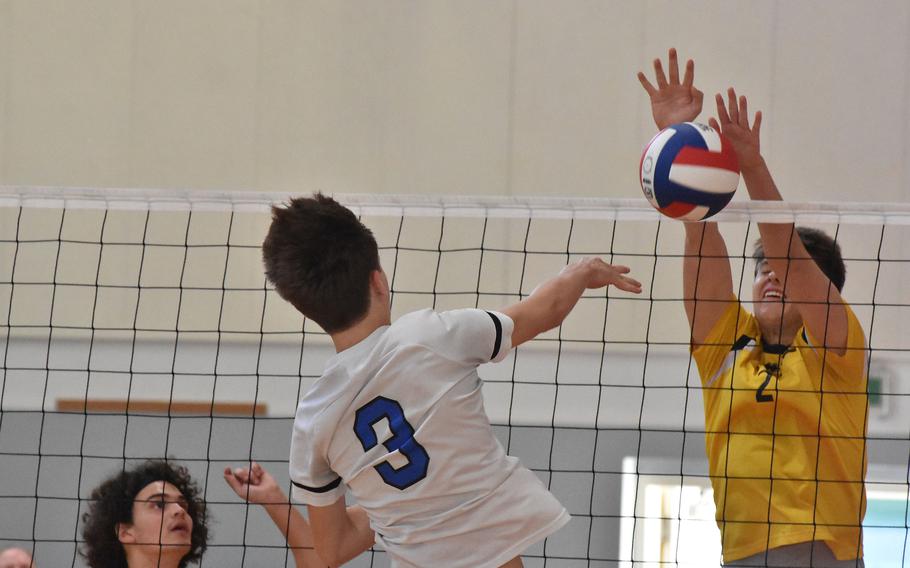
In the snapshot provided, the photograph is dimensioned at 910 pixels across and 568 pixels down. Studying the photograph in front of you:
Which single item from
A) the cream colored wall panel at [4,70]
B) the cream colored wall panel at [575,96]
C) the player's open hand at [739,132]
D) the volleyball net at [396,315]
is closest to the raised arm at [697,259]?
the player's open hand at [739,132]

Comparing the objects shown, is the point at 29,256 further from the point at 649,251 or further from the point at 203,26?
the point at 649,251

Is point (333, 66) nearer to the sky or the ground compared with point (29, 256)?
nearer to the sky

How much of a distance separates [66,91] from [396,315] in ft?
7.34

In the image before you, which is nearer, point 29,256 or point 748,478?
point 748,478

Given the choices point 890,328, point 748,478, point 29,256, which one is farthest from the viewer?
point 29,256

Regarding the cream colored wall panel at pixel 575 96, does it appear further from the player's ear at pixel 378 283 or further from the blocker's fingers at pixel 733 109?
the player's ear at pixel 378 283

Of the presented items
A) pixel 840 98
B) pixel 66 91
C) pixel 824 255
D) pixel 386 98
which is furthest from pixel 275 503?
pixel 840 98

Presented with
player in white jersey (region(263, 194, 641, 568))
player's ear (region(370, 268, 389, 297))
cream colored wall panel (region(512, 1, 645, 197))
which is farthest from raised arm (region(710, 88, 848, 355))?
cream colored wall panel (region(512, 1, 645, 197))

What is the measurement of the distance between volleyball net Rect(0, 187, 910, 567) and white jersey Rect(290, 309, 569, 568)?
3122mm

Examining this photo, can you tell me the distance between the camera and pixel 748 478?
9.18 ft

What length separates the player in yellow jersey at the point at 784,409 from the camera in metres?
2.73

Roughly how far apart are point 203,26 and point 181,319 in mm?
1625

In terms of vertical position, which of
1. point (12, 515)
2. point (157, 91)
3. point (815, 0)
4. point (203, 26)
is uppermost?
point (815, 0)

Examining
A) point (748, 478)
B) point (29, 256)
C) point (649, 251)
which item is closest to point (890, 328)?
point (649, 251)
